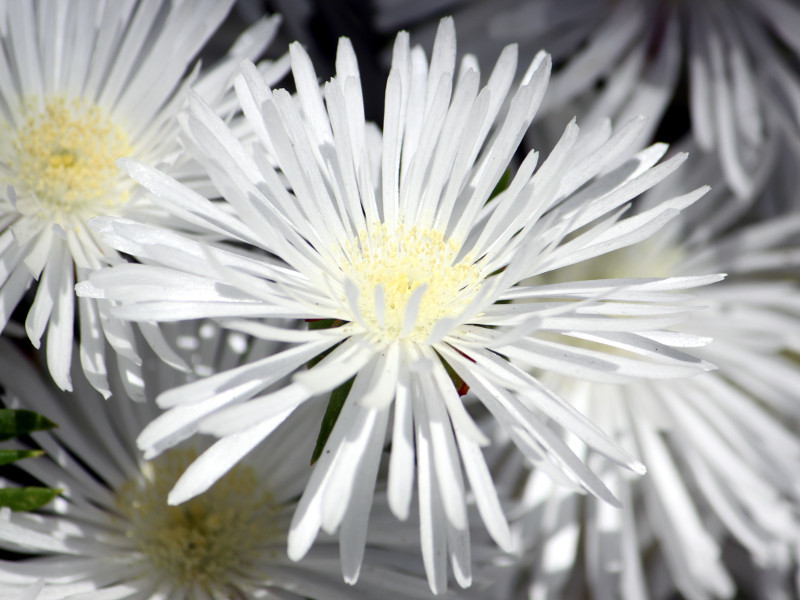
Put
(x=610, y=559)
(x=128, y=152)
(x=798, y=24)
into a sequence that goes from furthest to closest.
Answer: (x=798, y=24) → (x=610, y=559) → (x=128, y=152)

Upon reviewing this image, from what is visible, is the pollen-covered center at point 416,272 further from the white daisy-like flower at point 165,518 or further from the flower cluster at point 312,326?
the white daisy-like flower at point 165,518

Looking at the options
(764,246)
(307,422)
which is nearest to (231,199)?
(307,422)

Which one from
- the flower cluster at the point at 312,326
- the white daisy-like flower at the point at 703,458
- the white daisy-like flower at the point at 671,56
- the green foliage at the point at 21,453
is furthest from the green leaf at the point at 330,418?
the white daisy-like flower at the point at 671,56

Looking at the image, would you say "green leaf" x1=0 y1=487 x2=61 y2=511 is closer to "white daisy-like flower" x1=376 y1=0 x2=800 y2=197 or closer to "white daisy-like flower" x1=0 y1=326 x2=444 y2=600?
"white daisy-like flower" x1=0 y1=326 x2=444 y2=600

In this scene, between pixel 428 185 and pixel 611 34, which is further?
pixel 611 34

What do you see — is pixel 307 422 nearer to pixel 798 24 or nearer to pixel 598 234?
pixel 598 234

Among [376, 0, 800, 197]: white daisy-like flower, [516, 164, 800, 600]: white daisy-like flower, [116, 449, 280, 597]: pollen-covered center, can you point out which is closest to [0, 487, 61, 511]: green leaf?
[116, 449, 280, 597]: pollen-covered center

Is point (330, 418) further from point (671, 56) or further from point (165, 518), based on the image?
point (671, 56)
